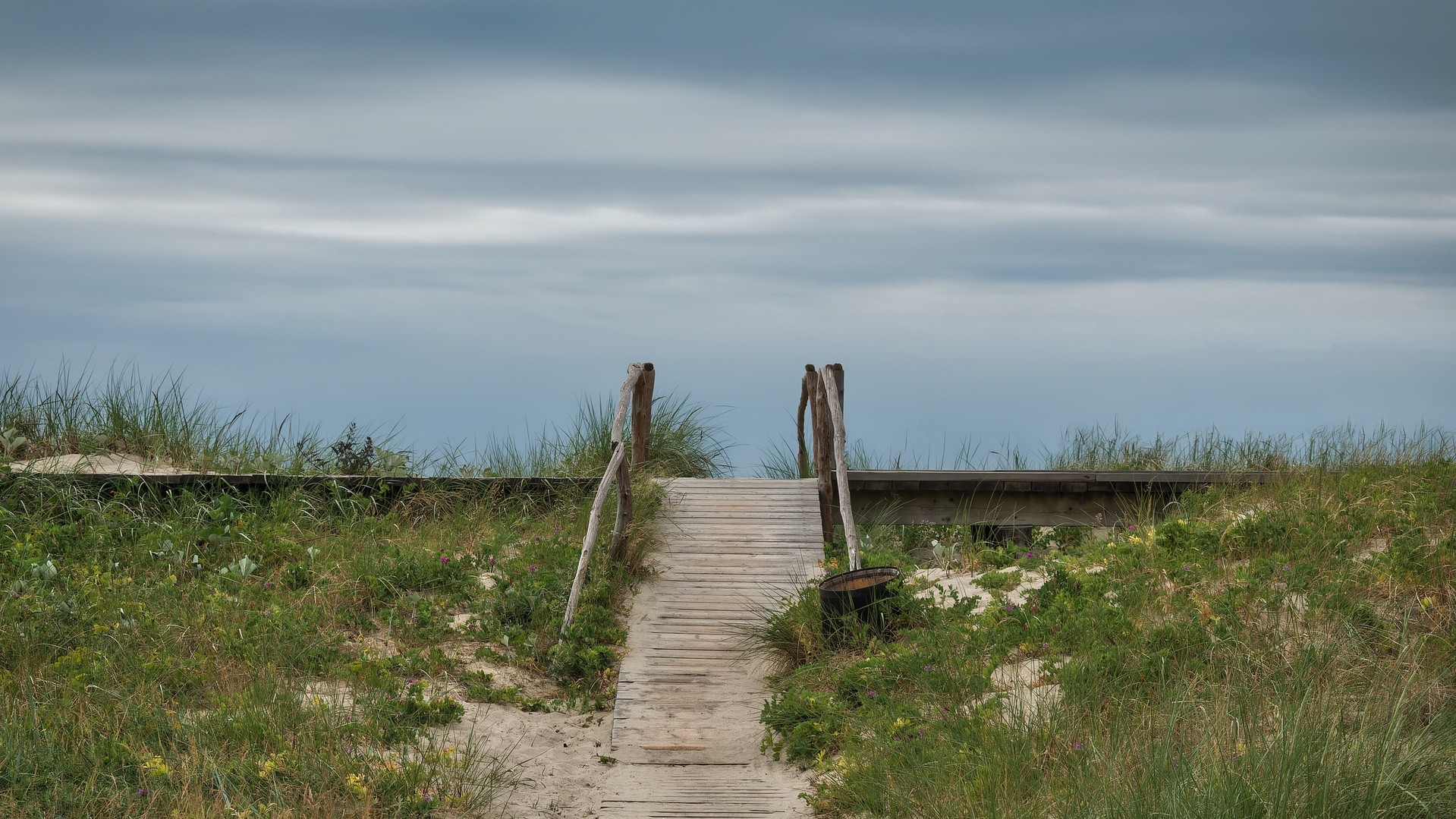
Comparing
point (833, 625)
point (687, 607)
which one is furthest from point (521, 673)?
point (833, 625)

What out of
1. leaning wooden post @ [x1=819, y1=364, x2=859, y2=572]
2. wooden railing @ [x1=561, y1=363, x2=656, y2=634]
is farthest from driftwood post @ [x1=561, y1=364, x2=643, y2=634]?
leaning wooden post @ [x1=819, y1=364, x2=859, y2=572]

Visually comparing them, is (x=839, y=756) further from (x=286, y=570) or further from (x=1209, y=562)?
(x=286, y=570)

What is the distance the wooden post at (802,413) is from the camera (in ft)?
40.8

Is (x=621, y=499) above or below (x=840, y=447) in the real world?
below

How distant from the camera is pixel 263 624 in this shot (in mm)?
8180

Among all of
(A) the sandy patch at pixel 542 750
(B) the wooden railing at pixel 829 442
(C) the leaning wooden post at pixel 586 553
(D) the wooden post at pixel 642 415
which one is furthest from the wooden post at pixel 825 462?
(A) the sandy patch at pixel 542 750

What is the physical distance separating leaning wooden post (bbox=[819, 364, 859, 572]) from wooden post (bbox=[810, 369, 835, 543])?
0.42 ft

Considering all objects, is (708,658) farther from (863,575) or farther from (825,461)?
(825,461)

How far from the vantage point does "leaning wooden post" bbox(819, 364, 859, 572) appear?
31.4ft

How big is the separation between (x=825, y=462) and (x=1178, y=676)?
5.30 meters

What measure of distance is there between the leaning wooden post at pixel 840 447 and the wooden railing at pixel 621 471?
1.94m

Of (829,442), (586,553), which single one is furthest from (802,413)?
(586,553)

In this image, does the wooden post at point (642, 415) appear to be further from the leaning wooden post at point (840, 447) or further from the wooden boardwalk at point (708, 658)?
the leaning wooden post at point (840, 447)

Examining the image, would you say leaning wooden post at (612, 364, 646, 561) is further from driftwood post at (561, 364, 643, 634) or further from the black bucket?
the black bucket
